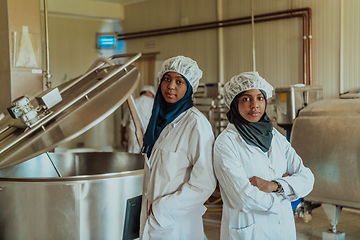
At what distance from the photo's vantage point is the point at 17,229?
6.46 feet

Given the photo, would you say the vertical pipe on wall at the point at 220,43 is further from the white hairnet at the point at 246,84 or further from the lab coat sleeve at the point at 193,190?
the lab coat sleeve at the point at 193,190

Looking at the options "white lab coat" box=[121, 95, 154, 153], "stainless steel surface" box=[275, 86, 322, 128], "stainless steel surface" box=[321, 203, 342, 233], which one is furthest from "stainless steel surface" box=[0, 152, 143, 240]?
"white lab coat" box=[121, 95, 154, 153]

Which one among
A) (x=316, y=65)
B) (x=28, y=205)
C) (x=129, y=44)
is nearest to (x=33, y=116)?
(x=28, y=205)

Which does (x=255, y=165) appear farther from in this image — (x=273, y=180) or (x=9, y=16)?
(x=9, y=16)

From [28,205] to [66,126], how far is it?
0.44 m

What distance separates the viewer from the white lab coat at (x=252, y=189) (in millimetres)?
1509

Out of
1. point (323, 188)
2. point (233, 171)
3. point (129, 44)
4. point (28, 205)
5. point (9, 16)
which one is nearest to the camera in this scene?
point (233, 171)

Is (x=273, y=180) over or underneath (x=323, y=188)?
over

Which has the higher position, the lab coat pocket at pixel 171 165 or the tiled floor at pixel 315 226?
the lab coat pocket at pixel 171 165

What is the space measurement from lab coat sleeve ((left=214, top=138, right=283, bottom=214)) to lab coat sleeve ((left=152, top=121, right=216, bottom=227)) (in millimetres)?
44

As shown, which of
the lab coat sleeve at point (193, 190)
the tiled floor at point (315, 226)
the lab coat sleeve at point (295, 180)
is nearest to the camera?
the lab coat sleeve at point (193, 190)

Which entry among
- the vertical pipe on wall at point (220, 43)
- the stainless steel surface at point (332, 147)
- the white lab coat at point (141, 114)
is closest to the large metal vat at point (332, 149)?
the stainless steel surface at point (332, 147)

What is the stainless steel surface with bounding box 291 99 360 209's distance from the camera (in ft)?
9.66

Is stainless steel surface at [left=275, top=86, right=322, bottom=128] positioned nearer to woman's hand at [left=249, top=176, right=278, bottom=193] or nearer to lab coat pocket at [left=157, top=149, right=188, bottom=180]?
woman's hand at [left=249, top=176, right=278, bottom=193]
